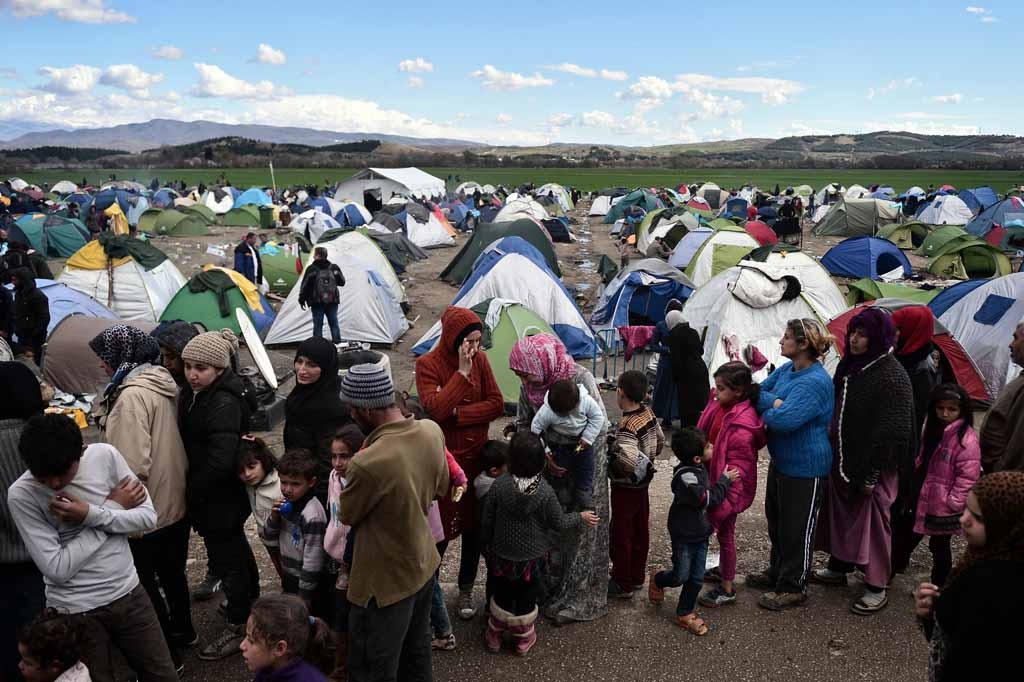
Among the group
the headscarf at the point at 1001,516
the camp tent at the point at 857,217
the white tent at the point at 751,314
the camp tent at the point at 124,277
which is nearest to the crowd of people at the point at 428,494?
the headscarf at the point at 1001,516

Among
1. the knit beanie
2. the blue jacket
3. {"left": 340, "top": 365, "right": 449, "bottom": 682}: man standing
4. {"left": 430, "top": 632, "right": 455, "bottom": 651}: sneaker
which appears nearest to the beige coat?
the knit beanie

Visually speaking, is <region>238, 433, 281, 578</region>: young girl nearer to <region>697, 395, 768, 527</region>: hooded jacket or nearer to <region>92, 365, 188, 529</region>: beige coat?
<region>92, 365, 188, 529</region>: beige coat

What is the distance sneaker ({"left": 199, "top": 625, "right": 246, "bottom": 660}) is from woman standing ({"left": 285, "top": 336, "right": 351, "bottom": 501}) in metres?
1.08

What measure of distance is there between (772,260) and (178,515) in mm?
11976

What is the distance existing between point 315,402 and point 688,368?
4.81 m

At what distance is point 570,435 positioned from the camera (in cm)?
378

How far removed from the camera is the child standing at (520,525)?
3596mm

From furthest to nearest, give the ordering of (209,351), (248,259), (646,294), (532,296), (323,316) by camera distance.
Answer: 1. (248,259)
2. (646,294)
3. (532,296)
4. (323,316)
5. (209,351)

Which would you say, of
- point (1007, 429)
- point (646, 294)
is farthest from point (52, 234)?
point (1007, 429)

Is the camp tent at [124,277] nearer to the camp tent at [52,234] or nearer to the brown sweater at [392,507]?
the camp tent at [52,234]

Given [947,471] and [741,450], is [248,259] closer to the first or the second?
[741,450]

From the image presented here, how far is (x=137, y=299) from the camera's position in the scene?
12664mm

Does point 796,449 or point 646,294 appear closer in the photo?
point 796,449

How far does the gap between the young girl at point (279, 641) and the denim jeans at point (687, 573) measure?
2.24 meters
